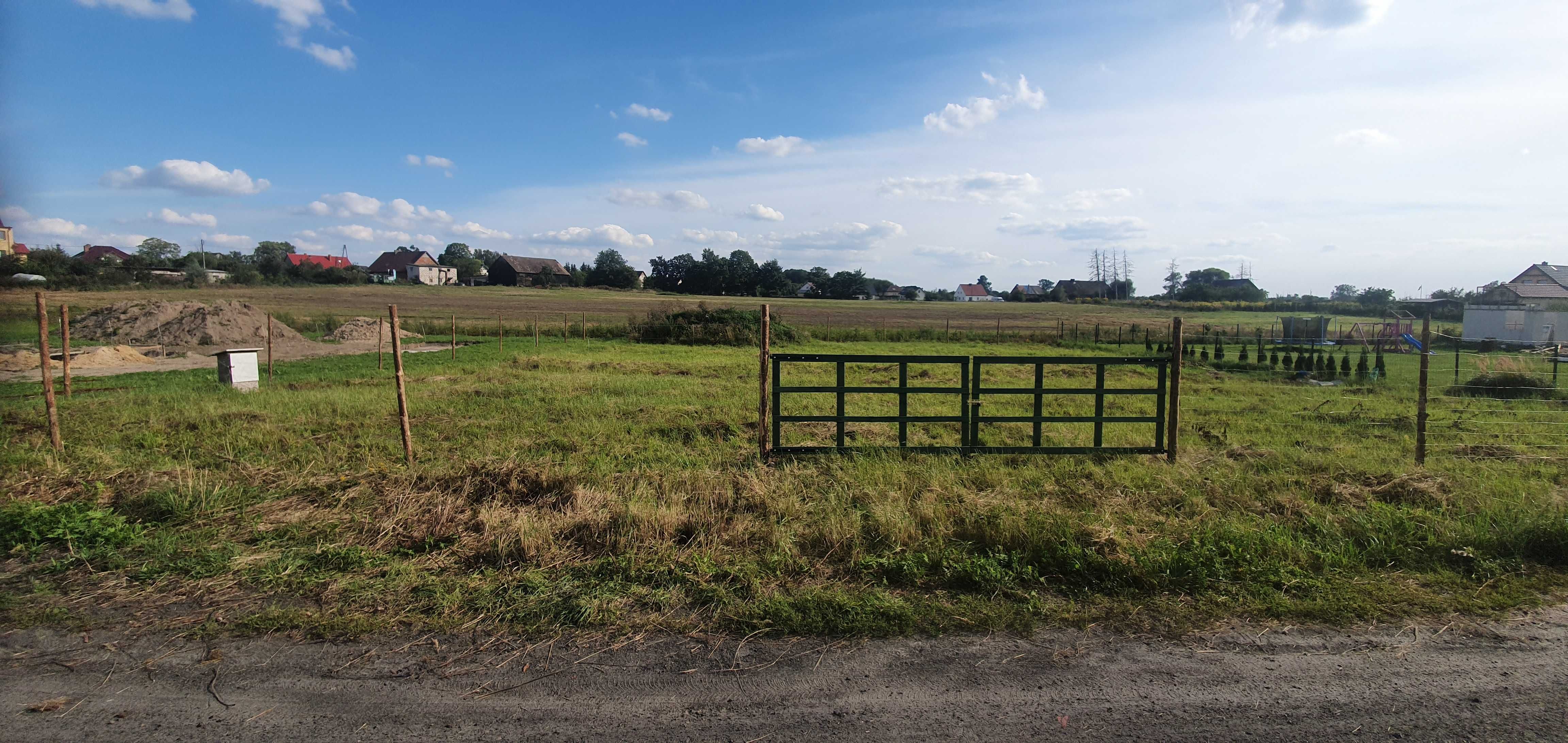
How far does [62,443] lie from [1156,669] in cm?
1166

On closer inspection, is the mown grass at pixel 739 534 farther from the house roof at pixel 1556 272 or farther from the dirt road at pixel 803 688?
the house roof at pixel 1556 272

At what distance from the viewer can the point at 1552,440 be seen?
1042 cm

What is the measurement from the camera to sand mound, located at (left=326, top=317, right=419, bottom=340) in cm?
2997

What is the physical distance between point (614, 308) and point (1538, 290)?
6021 cm

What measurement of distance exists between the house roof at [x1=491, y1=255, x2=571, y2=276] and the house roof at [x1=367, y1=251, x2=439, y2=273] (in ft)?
44.2

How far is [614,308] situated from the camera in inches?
2473

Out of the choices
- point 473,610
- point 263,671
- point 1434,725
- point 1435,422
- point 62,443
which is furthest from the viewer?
point 1435,422

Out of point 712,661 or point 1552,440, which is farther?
point 1552,440

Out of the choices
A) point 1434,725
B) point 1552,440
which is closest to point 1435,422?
point 1552,440

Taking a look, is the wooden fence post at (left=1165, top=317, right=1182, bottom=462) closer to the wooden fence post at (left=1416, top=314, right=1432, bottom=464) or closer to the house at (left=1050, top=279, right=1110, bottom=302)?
the wooden fence post at (left=1416, top=314, right=1432, bottom=464)

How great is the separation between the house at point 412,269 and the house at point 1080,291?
8878 centimetres

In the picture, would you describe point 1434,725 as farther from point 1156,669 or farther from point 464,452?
point 464,452

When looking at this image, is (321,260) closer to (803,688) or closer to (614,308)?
(614,308)

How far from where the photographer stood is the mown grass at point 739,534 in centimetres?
462
